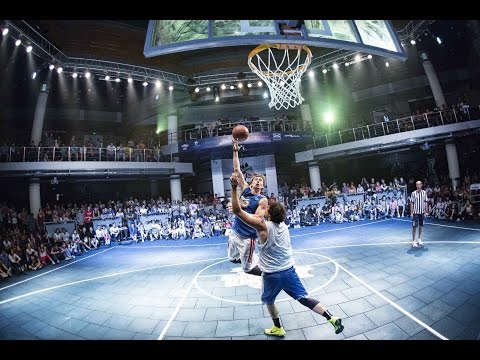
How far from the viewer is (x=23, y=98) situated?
1903 centimetres

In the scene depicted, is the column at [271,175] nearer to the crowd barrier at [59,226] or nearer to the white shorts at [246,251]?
the crowd barrier at [59,226]

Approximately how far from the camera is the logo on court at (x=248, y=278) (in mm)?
5957

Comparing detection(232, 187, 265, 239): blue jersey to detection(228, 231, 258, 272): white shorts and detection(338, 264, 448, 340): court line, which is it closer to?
detection(228, 231, 258, 272): white shorts

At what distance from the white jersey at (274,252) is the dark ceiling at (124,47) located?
→ 16.6 meters

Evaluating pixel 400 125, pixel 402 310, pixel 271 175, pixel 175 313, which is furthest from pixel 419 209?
pixel 271 175

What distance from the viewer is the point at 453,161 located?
17.5 meters

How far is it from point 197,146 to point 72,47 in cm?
997

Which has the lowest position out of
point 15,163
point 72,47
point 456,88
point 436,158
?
point 436,158

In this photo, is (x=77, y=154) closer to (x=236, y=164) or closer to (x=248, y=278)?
(x=248, y=278)

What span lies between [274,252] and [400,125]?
62.5ft

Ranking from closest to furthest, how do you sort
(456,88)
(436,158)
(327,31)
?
(327,31), (436,158), (456,88)
